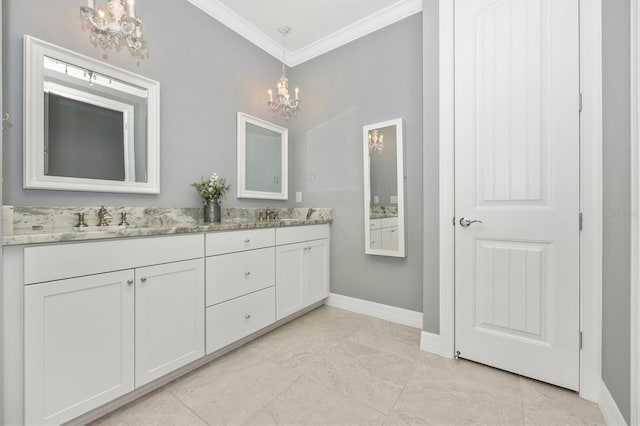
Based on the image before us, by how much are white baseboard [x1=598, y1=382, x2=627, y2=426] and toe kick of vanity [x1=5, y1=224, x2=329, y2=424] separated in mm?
2002

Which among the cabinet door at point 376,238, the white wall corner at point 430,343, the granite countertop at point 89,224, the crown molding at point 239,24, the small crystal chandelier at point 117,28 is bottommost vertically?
the white wall corner at point 430,343

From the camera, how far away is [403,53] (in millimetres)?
2426

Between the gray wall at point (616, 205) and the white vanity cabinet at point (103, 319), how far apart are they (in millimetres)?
2170

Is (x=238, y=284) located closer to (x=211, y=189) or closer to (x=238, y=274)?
(x=238, y=274)

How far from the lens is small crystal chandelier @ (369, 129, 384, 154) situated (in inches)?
98.5

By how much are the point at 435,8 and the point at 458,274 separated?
1914 millimetres

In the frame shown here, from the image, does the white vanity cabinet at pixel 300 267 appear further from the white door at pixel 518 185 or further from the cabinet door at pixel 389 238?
the white door at pixel 518 185

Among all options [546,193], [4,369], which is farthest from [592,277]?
[4,369]

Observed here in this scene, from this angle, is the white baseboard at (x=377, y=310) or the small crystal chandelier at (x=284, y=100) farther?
the small crystal chandelier at (x=284, y=100)

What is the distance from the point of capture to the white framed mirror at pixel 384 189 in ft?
7.82

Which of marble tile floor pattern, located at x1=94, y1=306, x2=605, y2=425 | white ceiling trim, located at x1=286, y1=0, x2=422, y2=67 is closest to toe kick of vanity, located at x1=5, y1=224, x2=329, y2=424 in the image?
marble tile floor pattern, located at x1=94, y1=306, x2=605, y2=425

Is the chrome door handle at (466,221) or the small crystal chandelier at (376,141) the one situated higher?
the small crystal chandelier at (376,141)

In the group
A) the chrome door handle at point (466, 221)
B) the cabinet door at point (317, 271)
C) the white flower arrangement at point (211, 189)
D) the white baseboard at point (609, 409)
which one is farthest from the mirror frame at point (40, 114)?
the white baseboard at point (609, 409)

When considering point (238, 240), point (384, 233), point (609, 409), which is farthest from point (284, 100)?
point (609, 409)
